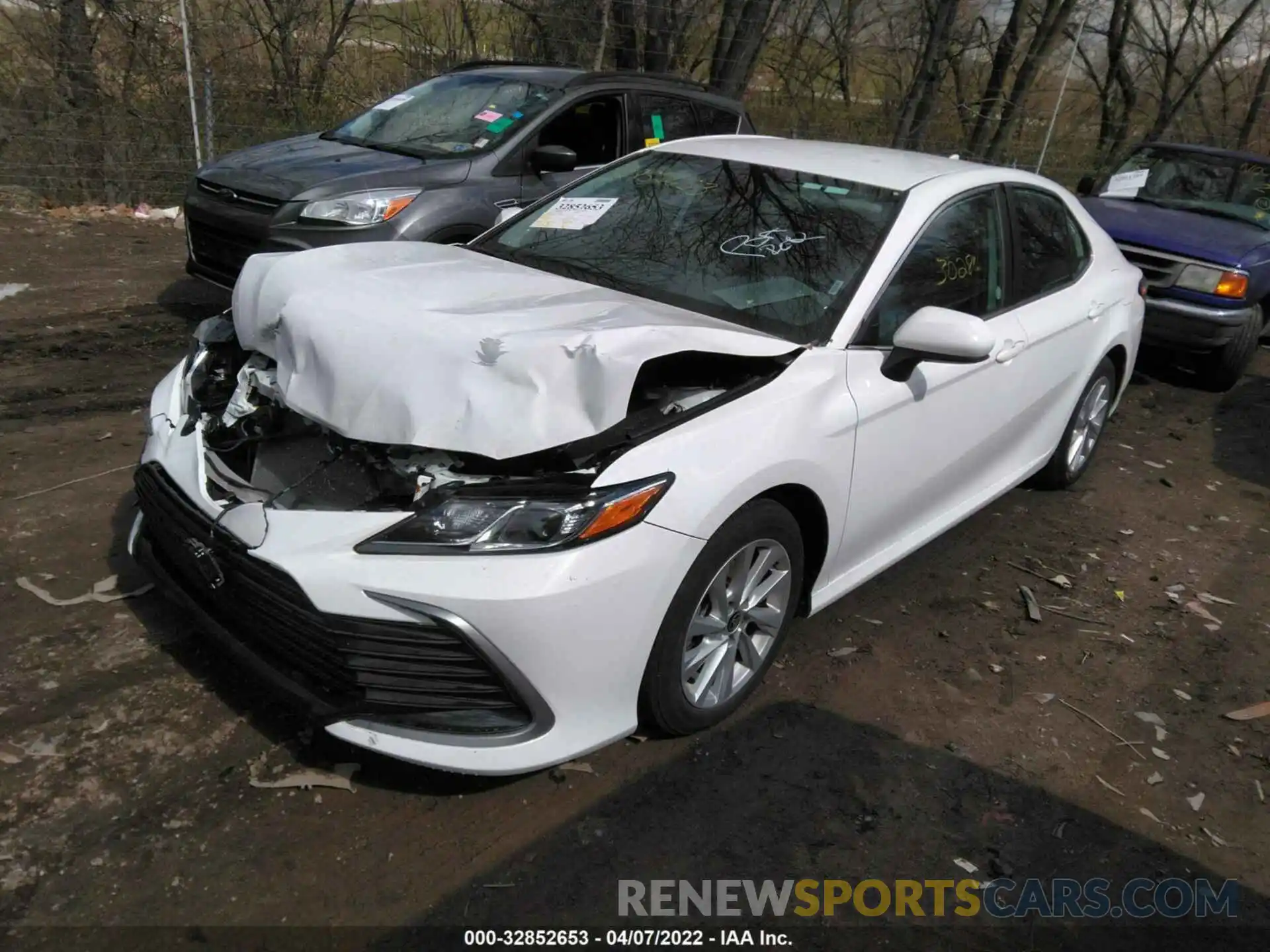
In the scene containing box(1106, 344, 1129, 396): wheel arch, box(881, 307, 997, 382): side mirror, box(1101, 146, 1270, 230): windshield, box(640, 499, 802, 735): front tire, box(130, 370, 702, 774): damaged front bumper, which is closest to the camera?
box(130, 370, 702, 774): damaged front bumper

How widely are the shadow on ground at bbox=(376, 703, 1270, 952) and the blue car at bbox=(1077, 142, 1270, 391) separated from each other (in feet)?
17.6

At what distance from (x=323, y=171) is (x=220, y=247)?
32.9 inches

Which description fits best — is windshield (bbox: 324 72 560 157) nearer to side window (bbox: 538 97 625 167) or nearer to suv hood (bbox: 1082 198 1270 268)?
side window (bbox: 538 97 625 167)

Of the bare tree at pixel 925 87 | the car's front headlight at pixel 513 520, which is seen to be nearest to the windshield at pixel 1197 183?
the bare tree at pixel 925 87

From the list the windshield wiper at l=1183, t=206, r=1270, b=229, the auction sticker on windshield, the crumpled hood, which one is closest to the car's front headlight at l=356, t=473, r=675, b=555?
the crumpled hood

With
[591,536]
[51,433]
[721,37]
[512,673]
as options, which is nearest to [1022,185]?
[591,536]

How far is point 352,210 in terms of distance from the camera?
Answer: 595cm

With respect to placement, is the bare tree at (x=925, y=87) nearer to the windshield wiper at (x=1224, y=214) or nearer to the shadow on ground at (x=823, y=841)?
the windshield wiper at (x=1224, y=214)

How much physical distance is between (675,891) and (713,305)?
6.16 feet

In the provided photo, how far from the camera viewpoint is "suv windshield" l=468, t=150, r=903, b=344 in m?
3.45

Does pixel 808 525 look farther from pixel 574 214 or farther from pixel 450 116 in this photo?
pixel 450 116

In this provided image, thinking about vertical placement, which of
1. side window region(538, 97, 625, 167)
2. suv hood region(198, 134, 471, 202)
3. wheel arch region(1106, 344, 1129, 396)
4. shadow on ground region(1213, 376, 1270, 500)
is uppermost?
side window region(538, 97, 625, 167)

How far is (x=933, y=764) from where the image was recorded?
10.5 ft

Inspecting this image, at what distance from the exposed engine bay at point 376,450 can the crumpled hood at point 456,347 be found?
87 mm
